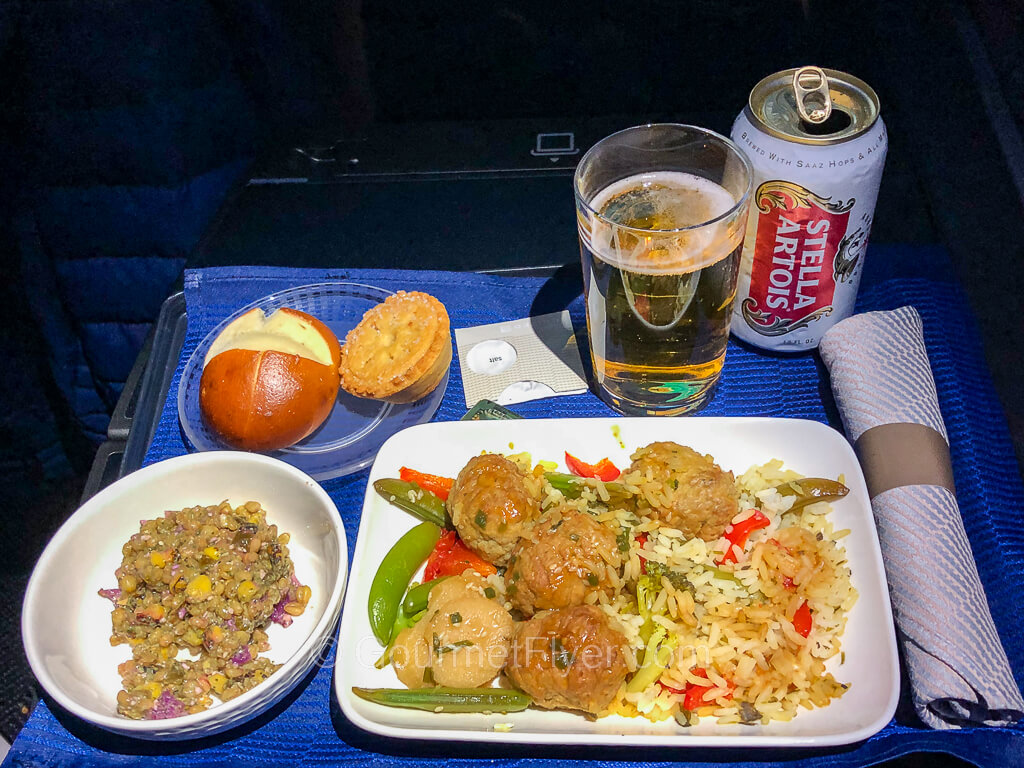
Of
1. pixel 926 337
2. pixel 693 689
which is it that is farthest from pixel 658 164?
pixel 693 689

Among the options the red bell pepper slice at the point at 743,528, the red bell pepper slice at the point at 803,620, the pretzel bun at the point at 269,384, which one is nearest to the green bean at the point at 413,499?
the pretzel bun at the point at 269,384

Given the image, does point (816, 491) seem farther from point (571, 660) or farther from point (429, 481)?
point (429, 481)

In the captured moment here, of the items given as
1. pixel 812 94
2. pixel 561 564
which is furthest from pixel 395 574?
pixel 812 94

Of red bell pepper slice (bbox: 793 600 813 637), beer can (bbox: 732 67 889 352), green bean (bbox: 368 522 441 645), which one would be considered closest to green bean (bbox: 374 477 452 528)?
green bean (bbox: 368 522 441 645)

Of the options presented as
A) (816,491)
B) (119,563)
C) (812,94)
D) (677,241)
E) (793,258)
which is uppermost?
(812,94)

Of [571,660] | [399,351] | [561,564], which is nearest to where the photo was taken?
[571,660]

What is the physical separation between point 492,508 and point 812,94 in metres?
0.93

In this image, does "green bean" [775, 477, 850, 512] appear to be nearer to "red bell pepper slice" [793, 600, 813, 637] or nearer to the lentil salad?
"red bell pepper slice" [793, 600, 813, 637]

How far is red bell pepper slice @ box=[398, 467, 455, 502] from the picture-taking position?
1.61 meters

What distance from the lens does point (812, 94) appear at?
60.0 inches

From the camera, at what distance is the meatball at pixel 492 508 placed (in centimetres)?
144

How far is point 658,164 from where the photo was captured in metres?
1.66

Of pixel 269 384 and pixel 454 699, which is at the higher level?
pixel 269 384

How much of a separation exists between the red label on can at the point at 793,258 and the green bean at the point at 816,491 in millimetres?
398
